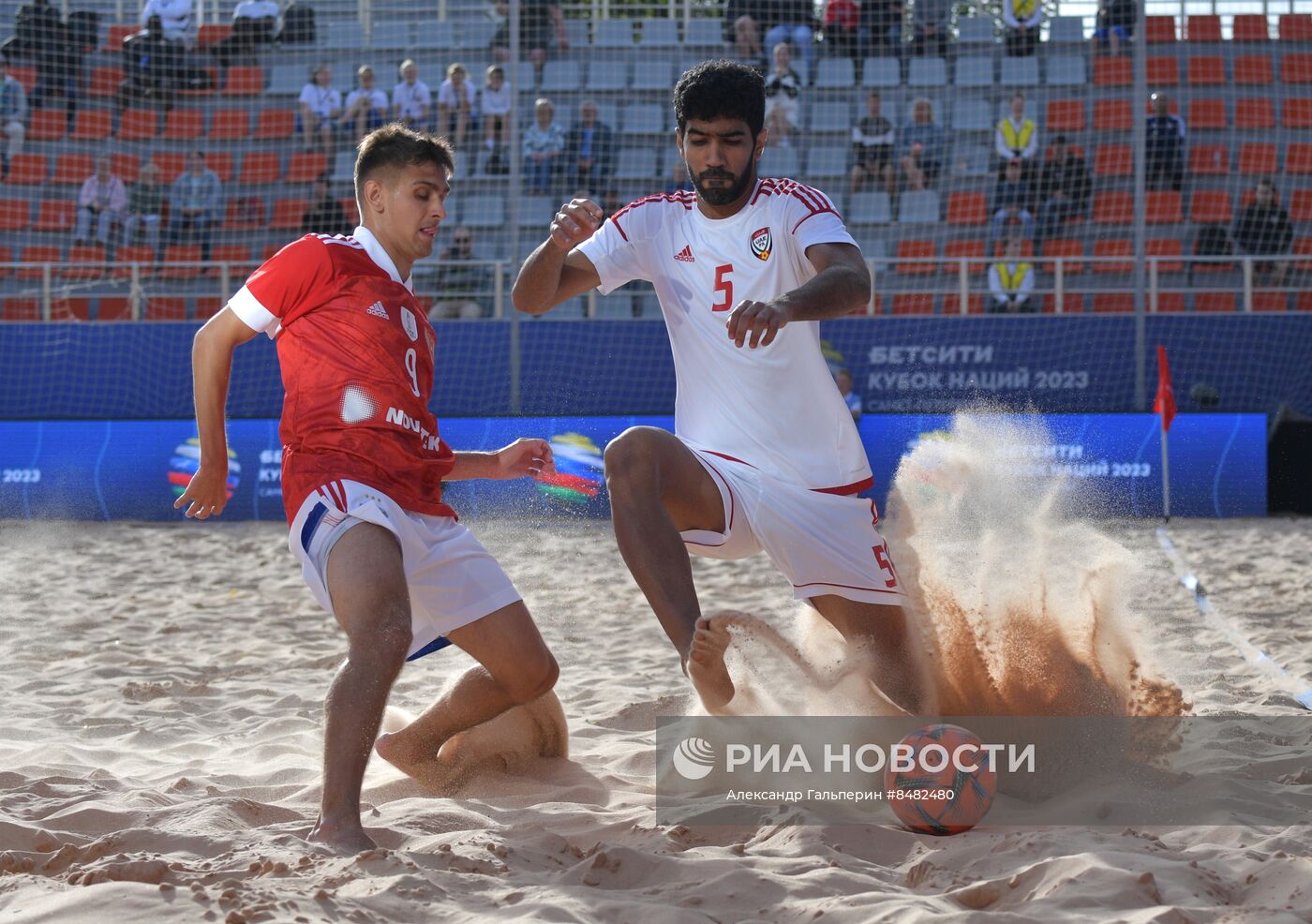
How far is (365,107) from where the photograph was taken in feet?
44.9

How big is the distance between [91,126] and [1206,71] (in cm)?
1141

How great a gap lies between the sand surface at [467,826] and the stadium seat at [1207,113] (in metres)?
8.14

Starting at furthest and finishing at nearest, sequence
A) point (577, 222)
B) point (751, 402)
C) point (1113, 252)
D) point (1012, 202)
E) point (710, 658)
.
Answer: point (1012, 202)
point (1113, 252)
point (751, 402)
point (577, 222)
point (710, 658)

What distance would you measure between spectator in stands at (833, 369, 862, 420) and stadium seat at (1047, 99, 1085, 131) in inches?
149

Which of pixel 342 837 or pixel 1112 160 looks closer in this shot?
pixel 342 837

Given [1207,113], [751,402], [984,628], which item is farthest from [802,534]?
[1207,113]

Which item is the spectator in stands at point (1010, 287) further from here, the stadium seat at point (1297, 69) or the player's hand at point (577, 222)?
the player's hand at point (577, 222)

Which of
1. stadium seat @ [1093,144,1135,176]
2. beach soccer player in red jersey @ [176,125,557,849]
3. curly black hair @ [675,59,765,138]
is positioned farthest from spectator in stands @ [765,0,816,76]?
beach soccer player in red jersey @ [176,125,557,849]

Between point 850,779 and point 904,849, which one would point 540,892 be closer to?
point 904,849

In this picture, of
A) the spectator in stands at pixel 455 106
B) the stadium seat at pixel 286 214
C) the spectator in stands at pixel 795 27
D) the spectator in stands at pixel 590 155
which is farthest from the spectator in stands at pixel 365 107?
the spectator in stands at pixel 795 27

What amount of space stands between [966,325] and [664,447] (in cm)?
877

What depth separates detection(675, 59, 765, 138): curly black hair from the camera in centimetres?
370

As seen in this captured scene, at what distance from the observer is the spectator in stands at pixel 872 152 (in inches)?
517

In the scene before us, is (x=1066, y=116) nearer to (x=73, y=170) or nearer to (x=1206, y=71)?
(x=1206, y=71)
